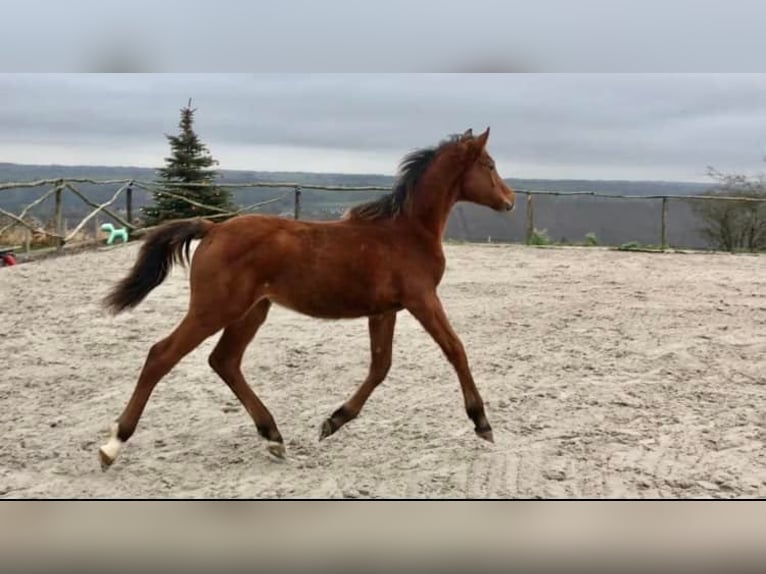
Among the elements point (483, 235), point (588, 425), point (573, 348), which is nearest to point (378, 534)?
point (588, 425)

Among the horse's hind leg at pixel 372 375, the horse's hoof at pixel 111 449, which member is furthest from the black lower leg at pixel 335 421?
the horse's hoof at pixel 111 449

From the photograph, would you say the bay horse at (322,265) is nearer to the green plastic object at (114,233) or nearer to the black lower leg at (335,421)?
the black lower leg at (335,421)

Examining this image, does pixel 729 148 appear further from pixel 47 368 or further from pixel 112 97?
pixel 47 368

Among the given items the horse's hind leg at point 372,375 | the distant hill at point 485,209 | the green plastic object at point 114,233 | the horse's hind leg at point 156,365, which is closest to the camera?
the horse's hind leg at point 156,365

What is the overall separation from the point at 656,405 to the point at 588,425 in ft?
0.95

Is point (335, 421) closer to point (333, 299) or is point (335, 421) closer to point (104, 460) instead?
point (333, 299)

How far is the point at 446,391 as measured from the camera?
2.70 m

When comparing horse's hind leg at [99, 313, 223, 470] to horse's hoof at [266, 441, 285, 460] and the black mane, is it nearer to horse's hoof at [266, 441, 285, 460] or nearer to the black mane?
horse's hoof at [266, 441, 285, 460]

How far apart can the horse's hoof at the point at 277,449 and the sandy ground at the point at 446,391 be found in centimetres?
3

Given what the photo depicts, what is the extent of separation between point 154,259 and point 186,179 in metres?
0.41

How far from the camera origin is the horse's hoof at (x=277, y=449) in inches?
88.4

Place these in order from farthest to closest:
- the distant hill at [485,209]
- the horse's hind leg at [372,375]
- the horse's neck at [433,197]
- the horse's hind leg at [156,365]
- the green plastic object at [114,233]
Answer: the green plastic object at [114,233]
the distant hill at [485,209]
the horse's hind leg at [372,375]
the horse's neck at [433,197]
the horse's hind leg at [156,365]

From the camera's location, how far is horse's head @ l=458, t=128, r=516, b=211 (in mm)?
2154

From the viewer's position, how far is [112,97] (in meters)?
2.38
